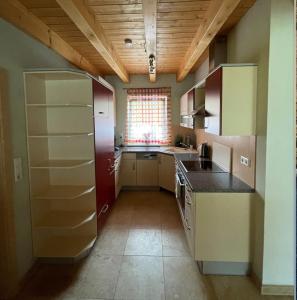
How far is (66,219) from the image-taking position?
2.67 meters

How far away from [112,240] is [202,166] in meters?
1.51

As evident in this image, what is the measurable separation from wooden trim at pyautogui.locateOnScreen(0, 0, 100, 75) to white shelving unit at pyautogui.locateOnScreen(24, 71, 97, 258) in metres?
0.40

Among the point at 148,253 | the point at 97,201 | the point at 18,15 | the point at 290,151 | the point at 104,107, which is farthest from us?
the point at 104,107

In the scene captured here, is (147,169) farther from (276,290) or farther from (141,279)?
(276,290)

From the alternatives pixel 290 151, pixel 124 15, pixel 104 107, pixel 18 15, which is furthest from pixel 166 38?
pixel 290 151

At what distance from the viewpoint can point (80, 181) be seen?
2.87 meters

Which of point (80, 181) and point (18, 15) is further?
point (80, 181)

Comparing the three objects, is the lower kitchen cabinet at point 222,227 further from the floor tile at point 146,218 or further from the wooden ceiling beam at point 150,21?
the wooden ceiling beam at point 150,21

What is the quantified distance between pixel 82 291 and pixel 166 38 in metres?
2.88

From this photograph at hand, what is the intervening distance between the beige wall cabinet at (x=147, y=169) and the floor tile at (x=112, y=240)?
166cm

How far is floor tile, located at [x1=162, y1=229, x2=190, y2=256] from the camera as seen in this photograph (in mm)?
2715

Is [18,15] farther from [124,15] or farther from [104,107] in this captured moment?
[104,107]

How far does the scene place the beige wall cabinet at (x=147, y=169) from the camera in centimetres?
493

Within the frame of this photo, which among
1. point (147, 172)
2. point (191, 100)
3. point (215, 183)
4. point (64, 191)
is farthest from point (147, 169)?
point (215, 183)
